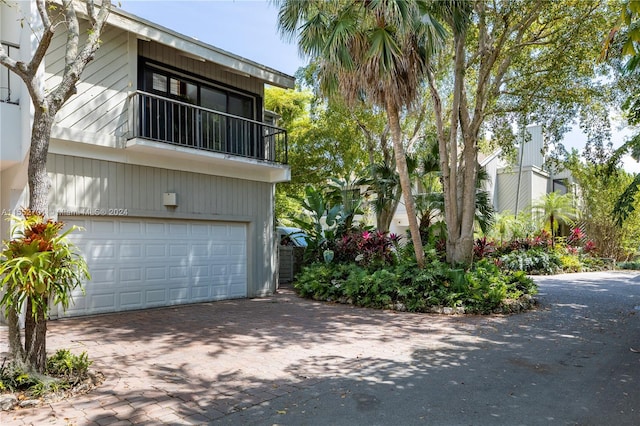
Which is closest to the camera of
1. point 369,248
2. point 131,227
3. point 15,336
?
point 15,336

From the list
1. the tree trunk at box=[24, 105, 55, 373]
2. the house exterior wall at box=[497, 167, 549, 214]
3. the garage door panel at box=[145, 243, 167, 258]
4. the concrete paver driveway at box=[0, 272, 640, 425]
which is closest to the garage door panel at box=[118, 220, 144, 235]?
the garage door panel at box=[145, 243, 167, 258]

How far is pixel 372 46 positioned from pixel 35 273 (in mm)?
8013

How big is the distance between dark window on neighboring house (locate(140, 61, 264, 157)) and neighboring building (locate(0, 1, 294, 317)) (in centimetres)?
3

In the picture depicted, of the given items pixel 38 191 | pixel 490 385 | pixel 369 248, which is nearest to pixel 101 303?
pixel 38 191

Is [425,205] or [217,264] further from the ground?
[425,205]

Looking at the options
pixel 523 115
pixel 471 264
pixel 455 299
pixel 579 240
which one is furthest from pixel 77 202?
pixel 579 240

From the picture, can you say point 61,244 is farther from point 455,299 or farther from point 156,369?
point 455,299

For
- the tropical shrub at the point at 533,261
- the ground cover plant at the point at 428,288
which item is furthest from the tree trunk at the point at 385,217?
the tropical shrub at the point at 533,261

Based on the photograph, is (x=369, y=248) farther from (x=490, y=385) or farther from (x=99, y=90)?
(x=99, y=90)

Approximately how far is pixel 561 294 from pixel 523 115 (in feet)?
17.3

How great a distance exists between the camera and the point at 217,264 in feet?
38.5

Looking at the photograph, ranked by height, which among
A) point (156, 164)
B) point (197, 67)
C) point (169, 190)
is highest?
point (197, 67)

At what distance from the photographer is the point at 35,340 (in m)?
4.89

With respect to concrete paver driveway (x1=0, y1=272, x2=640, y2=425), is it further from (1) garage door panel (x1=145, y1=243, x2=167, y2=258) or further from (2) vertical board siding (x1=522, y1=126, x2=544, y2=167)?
(2) vertical board siding (x1=522, y1=126, x2=544, y2=167)
